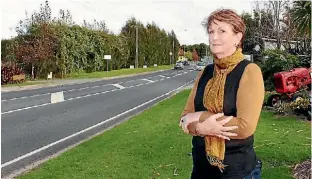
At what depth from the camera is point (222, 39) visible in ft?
8.68

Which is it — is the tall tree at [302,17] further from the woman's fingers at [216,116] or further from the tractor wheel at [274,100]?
the woman's fingers at [216,116]

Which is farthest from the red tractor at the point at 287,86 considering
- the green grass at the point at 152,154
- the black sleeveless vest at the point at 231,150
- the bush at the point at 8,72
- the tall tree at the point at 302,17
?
the bush at the point at 8,72

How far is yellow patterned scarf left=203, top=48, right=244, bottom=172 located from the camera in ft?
8.54

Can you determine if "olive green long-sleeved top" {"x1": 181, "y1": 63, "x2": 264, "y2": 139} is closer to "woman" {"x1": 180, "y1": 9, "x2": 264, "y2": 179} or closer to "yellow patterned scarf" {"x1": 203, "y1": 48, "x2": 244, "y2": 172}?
"woman" {"x1": 180, "y1": 9, "x2": 264, "y2": 179}

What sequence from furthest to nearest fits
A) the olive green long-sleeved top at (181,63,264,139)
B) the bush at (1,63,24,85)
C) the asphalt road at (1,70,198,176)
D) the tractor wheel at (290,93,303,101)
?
the bush at (1,63,24,85) < the tractor wheel at (290,93,303,101) < the asphalt road at (1,70,198,176) < the olive green long-sleeved top at (181,63,264,139)

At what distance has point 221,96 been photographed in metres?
2.61

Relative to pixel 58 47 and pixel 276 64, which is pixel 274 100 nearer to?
pixel 276 64

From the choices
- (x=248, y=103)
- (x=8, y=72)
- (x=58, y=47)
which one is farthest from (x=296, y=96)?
(x=58, y=47)

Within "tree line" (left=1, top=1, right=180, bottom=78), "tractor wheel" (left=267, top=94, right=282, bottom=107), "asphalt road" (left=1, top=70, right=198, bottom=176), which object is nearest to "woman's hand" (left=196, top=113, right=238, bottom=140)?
"asphalt road" (left=1, top=70, right=198, bottom=176)

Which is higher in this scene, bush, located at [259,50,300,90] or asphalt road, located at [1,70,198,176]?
bush, located at [259,50,300,90]

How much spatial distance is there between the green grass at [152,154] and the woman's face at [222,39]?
322 cm

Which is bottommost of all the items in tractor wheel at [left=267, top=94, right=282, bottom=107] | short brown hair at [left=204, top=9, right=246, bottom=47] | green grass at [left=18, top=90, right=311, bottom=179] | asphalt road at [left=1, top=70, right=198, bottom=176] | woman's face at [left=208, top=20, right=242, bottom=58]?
asphalt road at [left=1, top=70, right=198, bottom=176]

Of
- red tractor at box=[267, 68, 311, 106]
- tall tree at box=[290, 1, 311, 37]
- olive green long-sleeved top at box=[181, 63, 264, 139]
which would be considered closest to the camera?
olive green long-sleeved top at box=[181, 63, 264, 139]

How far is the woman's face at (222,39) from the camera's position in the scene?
104 inches
